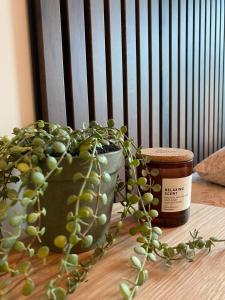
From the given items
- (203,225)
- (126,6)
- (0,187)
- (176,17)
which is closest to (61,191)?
(0,187)

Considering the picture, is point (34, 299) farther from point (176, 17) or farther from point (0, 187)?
point (176, 17)

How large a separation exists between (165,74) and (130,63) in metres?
0.21

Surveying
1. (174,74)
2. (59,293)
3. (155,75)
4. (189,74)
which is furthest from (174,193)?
(189,74)

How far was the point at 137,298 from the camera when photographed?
1.22 feet

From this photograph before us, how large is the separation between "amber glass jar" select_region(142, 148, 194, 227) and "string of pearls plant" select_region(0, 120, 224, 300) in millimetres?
34

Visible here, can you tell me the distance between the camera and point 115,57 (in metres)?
0.82

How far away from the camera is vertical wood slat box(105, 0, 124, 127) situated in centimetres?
79

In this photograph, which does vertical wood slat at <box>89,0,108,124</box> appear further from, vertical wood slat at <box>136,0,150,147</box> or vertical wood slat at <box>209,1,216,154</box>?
vertical wood slat at <box>209,1,216,154</box>

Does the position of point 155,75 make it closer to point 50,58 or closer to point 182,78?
point 182,78

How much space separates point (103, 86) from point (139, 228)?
0.43 metres

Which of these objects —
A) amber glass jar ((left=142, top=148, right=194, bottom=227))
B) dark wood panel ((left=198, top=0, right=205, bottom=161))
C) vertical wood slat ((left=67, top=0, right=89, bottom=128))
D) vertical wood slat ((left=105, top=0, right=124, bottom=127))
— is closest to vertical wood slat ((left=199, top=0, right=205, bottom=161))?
dark wood panel ((left=198, top=0, right=205, bottom=161))

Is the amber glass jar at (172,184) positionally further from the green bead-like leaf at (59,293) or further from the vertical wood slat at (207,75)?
the vertical wood slat at (207,75)

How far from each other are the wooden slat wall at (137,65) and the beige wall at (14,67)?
0.03 metres

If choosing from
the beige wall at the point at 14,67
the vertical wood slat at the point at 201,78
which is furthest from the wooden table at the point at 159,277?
the vertical wood slat at the point at 201,78
